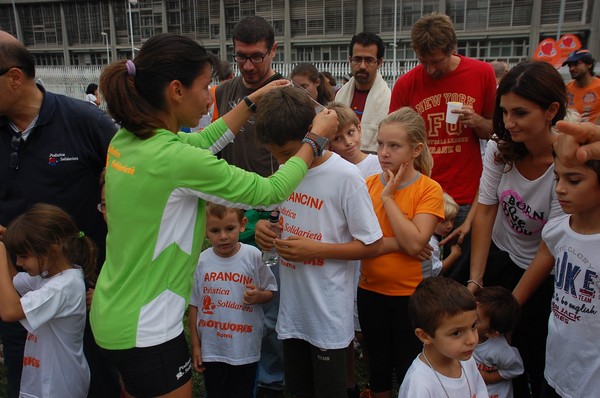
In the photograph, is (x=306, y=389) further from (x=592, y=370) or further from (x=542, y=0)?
(x=542, y=0)

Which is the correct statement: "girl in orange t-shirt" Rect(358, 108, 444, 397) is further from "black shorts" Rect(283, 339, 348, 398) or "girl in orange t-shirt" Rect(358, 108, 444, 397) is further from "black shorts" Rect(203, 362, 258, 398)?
"black shorts" Rect(203, 362, 258, 398)

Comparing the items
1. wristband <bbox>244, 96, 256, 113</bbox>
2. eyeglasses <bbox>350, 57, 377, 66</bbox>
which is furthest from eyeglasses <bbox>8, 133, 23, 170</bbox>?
eyeglasses <bbox>350, 57, 377, 66</bbox>

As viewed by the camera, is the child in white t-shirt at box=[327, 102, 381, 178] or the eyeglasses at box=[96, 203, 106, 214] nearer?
the eyeglasses at box=[96, 203, 106, 214]

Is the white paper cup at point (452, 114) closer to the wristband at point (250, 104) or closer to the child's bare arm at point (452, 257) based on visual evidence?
the child's bare arm at point (452, 257)

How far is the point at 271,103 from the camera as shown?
7.95 feet

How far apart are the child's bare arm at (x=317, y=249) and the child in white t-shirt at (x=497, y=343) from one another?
823mm

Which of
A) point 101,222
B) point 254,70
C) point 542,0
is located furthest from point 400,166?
point 542,0


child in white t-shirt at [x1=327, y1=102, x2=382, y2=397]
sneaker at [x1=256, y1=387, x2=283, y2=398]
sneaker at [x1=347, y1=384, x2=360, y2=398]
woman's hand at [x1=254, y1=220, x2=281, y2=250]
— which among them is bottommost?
sneaker at [x1=256, y1=387, x2=283, y2=398]

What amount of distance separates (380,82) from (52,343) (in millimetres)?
3768

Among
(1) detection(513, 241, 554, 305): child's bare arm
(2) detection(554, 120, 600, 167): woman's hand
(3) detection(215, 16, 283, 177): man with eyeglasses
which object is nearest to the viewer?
(2) detection(554, 120, 600, 167): woman's hand

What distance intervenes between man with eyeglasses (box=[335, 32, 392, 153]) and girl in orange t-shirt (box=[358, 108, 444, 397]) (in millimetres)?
1687

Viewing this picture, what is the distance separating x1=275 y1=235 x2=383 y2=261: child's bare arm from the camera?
8.15ft

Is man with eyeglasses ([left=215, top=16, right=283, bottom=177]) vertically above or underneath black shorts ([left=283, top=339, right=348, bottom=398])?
above

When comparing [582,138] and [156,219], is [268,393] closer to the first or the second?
[156,219]
